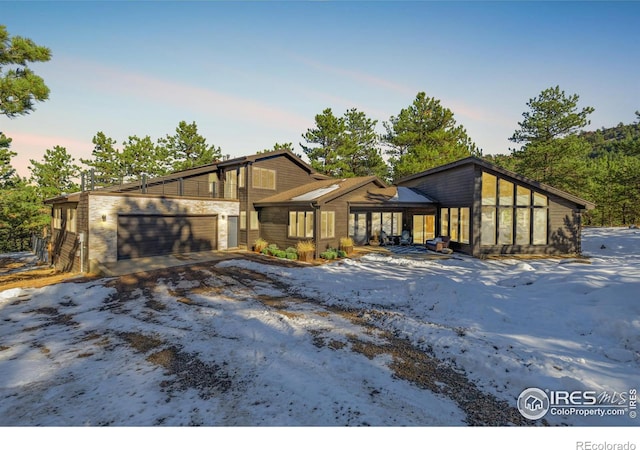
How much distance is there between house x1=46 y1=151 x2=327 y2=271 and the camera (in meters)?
13.9

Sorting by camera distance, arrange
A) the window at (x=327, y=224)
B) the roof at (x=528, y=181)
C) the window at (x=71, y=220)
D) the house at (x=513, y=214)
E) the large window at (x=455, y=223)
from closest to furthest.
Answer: the window at (x=71, y=220)
the roof at (x=528, y=181)
the house at (x=513, y=214)
the window at (x=327, y=224)
the large window at (x=455, y=223)

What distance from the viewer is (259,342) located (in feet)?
19.3

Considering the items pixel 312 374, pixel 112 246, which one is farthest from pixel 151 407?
pixel 112 246

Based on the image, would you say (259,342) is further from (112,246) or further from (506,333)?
(112,246)

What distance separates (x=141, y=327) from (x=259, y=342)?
316 cm

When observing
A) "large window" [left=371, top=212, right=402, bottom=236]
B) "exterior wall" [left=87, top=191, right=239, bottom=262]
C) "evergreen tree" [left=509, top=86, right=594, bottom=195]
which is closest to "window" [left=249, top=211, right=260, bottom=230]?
"exterior wall" [left=87, top=191, right=239, bottom=262]

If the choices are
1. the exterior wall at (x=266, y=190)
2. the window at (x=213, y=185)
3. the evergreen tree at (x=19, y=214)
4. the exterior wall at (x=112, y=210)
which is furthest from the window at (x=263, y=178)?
the evergreen tree at (x=19, y=214)

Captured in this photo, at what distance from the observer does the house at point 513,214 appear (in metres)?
16.4

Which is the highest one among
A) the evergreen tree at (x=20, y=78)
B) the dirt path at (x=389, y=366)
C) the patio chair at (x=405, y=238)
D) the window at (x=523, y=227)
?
the evergreen tree at (x=20, y=78)

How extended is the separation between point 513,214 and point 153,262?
19.9 metres

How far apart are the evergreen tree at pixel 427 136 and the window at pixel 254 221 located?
723 inches

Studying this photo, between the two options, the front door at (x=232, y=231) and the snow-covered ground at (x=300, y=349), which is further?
the front door at (x=232, y=231)

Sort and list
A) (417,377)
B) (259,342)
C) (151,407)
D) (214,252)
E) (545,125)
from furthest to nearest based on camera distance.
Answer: (545,125) → (214,252) → (259,342) → (417,377) → (151,407)

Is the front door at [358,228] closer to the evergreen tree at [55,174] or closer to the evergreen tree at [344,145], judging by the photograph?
the evergreen tree at [344,145]
